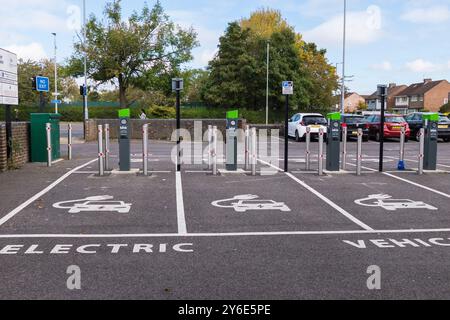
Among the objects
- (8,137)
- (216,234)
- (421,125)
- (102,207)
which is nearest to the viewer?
(216,234)

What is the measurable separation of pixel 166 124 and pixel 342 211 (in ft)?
62.5

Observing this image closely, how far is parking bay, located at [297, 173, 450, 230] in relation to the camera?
7969 millimetres

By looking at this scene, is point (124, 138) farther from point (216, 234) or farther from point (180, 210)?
point (216, 234)

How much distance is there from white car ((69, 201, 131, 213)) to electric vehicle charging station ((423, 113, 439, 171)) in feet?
28.2

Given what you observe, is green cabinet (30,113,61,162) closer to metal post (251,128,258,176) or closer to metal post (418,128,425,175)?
metal post (251,128,258,176)

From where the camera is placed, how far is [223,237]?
22.7 ft

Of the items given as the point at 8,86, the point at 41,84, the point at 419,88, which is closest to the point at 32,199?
the point at 8,86

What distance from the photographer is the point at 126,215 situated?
27.0 ft

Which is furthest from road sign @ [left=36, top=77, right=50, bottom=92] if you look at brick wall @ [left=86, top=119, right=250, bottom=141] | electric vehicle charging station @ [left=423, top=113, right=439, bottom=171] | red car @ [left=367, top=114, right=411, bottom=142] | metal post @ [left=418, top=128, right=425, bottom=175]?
red car @ [left=367, top=114, right=411, bottom=142]

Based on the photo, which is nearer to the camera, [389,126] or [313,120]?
[313,120]

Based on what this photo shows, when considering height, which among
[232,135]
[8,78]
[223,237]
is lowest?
[223,237]

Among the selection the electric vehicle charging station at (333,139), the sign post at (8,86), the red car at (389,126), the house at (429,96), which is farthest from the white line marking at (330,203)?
the house at (429,96)

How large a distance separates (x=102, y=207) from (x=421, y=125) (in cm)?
2458
